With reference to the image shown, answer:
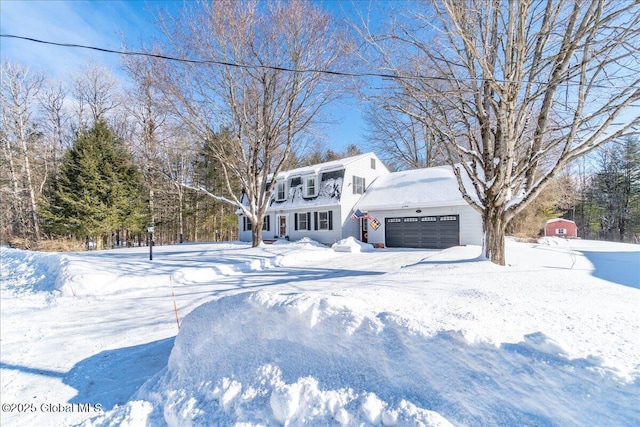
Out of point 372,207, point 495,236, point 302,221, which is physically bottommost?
point 495,236

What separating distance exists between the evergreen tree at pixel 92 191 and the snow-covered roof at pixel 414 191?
56.8 ft

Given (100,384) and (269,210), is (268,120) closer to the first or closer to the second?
(269,210)

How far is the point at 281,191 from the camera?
21.3 meters

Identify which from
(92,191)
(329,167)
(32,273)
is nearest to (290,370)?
(32,273)

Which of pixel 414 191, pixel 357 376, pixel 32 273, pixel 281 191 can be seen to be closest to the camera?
pixel 357 376

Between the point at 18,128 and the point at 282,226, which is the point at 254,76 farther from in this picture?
the point at 18,128

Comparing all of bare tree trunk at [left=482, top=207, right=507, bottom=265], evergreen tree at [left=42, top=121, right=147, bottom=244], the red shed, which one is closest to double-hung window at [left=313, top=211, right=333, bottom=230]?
bare tree trunk at [left=482, top=207, right=507, bottom=265]

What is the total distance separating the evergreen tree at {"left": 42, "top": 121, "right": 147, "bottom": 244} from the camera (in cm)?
1964

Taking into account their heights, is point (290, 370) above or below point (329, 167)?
below

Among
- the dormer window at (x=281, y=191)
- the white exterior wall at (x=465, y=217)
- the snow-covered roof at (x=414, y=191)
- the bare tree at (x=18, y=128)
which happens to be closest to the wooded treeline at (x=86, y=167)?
the bare tree at (x=18, y=128)

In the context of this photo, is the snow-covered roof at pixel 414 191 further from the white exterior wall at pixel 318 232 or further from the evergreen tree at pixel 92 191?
the evergreen tree at pixel 92 191

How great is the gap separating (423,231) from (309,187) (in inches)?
315

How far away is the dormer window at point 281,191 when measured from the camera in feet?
69.2

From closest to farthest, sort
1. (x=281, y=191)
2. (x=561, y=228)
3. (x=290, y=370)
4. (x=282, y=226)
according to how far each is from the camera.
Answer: (x=290, y=370) → (x=561, y=228) → (x=282, y=226) → (x=281, y=191)
